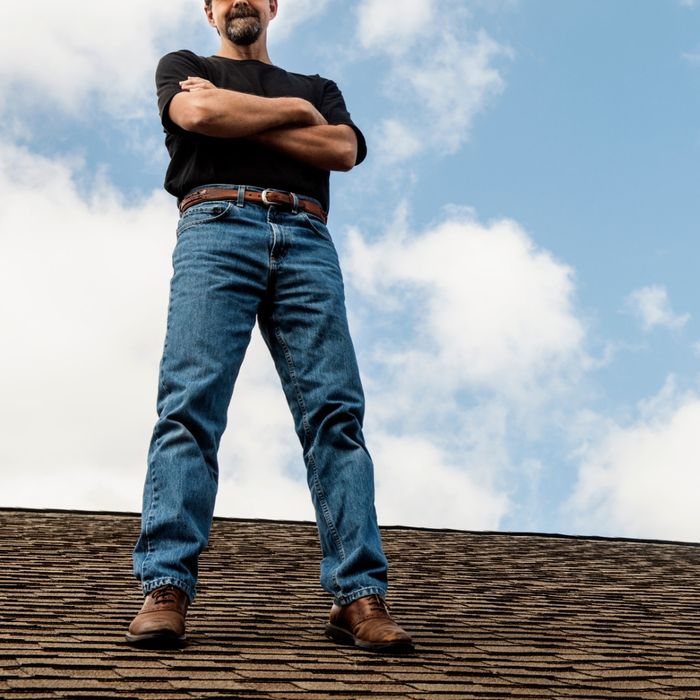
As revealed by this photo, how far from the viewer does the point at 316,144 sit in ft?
10.3

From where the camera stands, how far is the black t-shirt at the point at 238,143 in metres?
3.10

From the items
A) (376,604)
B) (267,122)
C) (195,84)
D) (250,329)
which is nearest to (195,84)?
(195,84)

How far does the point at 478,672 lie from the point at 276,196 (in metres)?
1.30

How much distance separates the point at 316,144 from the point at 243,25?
17.7 inches

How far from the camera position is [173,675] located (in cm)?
235

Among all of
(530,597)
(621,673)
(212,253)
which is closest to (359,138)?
(212,253)

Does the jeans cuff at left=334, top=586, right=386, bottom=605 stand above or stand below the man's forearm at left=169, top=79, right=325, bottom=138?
below

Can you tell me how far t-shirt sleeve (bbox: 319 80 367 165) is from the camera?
3354 mm

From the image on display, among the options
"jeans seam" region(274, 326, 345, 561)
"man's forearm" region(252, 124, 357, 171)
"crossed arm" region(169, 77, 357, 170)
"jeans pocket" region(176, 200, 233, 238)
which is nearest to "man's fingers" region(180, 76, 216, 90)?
"crossed arm" region(169, 77, 357, 170)

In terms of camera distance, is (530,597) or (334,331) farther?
(530,597)

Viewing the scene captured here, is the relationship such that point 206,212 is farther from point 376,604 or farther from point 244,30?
point 376,604

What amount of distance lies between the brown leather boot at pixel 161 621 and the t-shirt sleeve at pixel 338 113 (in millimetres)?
1316

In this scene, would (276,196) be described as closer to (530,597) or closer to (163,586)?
(163,586)

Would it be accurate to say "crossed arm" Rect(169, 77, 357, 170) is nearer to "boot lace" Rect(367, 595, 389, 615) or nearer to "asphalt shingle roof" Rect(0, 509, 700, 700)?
"boot lace" Rect(367, 595, 389, 615)
